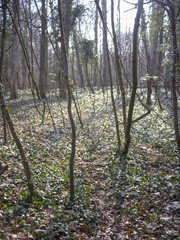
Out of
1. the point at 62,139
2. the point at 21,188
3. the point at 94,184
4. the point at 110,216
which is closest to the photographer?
the point at 110,216

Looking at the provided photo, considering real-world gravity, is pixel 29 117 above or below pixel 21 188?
above

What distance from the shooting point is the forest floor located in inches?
142

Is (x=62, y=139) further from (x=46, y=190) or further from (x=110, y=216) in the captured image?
(x=110, y=216)

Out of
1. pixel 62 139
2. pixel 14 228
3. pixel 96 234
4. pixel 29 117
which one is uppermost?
pixel 29 117

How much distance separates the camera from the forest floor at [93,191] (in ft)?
11.8

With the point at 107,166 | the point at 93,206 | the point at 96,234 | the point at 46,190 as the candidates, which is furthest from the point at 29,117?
the point at 96,234

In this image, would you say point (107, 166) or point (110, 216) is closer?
point (110, 216)

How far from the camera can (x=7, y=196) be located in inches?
163

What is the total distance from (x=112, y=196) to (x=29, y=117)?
7.38 metres

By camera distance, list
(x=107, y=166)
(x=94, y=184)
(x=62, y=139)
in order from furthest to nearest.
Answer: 1. (x=62, y=139)
2. (x=107, y=166)
3. (x=94, y=184)

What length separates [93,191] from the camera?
4.89 metres

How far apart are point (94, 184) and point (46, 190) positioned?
125cm

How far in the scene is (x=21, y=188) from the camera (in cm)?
452

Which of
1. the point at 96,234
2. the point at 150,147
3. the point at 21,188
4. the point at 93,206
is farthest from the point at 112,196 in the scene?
the point at 150,147
